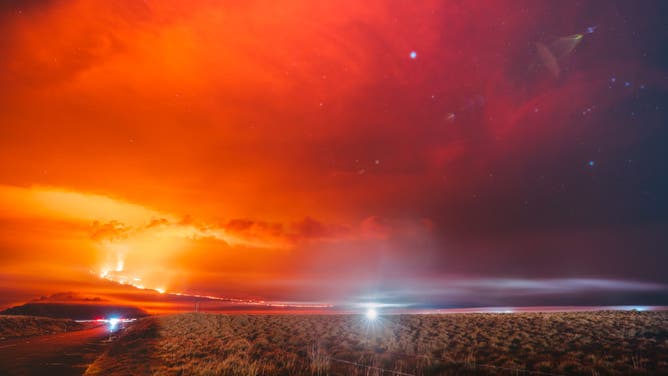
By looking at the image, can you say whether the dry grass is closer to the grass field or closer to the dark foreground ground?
the dark foreground ground

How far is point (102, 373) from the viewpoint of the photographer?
74.8 ft

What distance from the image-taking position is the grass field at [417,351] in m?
22.1

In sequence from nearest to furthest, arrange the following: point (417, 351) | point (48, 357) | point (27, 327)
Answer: point (48, 357) < point (417, 351) < point (27, 327)

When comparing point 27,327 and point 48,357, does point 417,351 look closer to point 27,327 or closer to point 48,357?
point 48,357

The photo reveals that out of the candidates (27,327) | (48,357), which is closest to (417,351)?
(48,357)

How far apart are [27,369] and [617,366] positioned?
28587mm

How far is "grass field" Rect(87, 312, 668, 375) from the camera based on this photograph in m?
22.1

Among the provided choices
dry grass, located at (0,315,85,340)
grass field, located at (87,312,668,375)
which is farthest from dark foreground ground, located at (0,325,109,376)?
dry grass, located at (0,315,85,340)

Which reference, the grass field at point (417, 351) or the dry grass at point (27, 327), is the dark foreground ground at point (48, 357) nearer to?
the grass field at point (417, 351)

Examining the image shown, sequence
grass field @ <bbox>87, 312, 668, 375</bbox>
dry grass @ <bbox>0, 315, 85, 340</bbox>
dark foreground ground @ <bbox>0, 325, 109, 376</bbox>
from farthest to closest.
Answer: dry grass @ <bbox>0, 315, 85, 340</bbox>, dark foreground ground @ <bbox>0, 325, 109, 376</bbox>, grass field @ <bbox>87, 312, 668, 375</bbox>

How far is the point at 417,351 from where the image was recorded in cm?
2836

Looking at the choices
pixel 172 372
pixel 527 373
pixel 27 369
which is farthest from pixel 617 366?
pixel 27 369

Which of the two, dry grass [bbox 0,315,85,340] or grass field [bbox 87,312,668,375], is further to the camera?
dry grass [bbox 0,315,85,340]

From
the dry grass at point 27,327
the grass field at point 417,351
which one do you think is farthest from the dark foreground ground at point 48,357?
the dry grass at point 27,327
